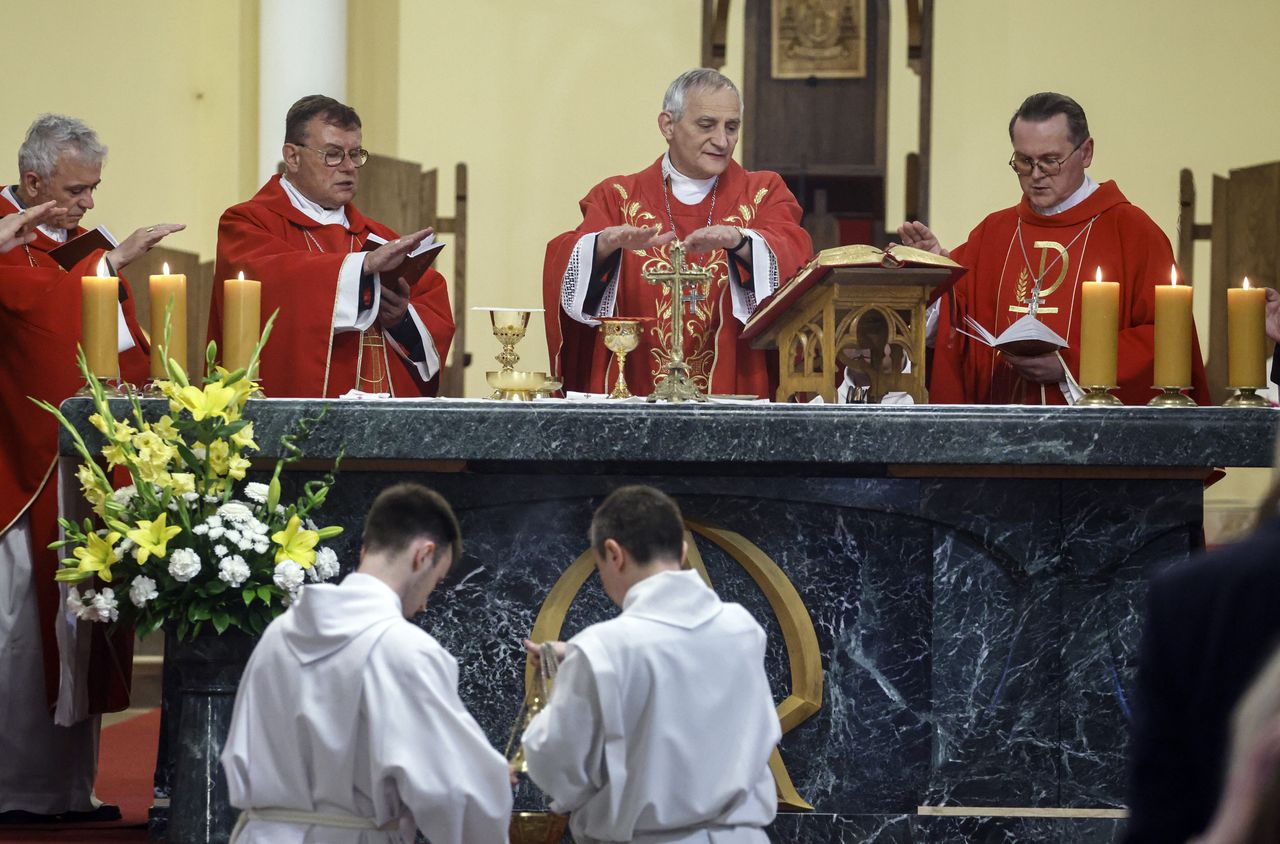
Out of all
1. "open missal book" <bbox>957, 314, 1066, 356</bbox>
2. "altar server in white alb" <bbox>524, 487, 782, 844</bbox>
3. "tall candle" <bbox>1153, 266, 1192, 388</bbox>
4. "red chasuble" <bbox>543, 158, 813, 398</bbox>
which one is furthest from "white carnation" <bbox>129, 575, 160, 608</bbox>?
"tall candle" <bbox>1153, 266, 1192, 388</bbox>

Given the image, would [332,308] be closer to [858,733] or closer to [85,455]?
[85,455]

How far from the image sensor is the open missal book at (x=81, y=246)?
5.28m

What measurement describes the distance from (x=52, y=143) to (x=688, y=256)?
6.39 ft

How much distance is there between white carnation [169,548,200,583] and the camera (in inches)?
150

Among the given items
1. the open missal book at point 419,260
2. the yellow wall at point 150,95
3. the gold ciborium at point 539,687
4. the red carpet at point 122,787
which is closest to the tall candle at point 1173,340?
the gold ciborium at point 539,687

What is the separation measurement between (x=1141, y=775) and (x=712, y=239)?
2942 mm

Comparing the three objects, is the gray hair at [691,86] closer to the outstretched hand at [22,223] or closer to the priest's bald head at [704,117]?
the priest's bald head at [704,117]

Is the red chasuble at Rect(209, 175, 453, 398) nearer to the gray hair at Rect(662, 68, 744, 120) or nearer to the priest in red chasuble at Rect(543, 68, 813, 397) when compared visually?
the priest in red chasuble at Rect(543, 68, 813, 397)

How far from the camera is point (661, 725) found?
10.1 feet

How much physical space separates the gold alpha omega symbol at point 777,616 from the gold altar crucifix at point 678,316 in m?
0.32

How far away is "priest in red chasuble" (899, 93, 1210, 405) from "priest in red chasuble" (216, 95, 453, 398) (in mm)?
1569

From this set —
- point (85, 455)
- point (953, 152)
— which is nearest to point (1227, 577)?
point (85, 455)

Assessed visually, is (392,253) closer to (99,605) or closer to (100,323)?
(100,323)

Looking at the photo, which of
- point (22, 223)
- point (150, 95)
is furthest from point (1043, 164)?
point (150, 95)
